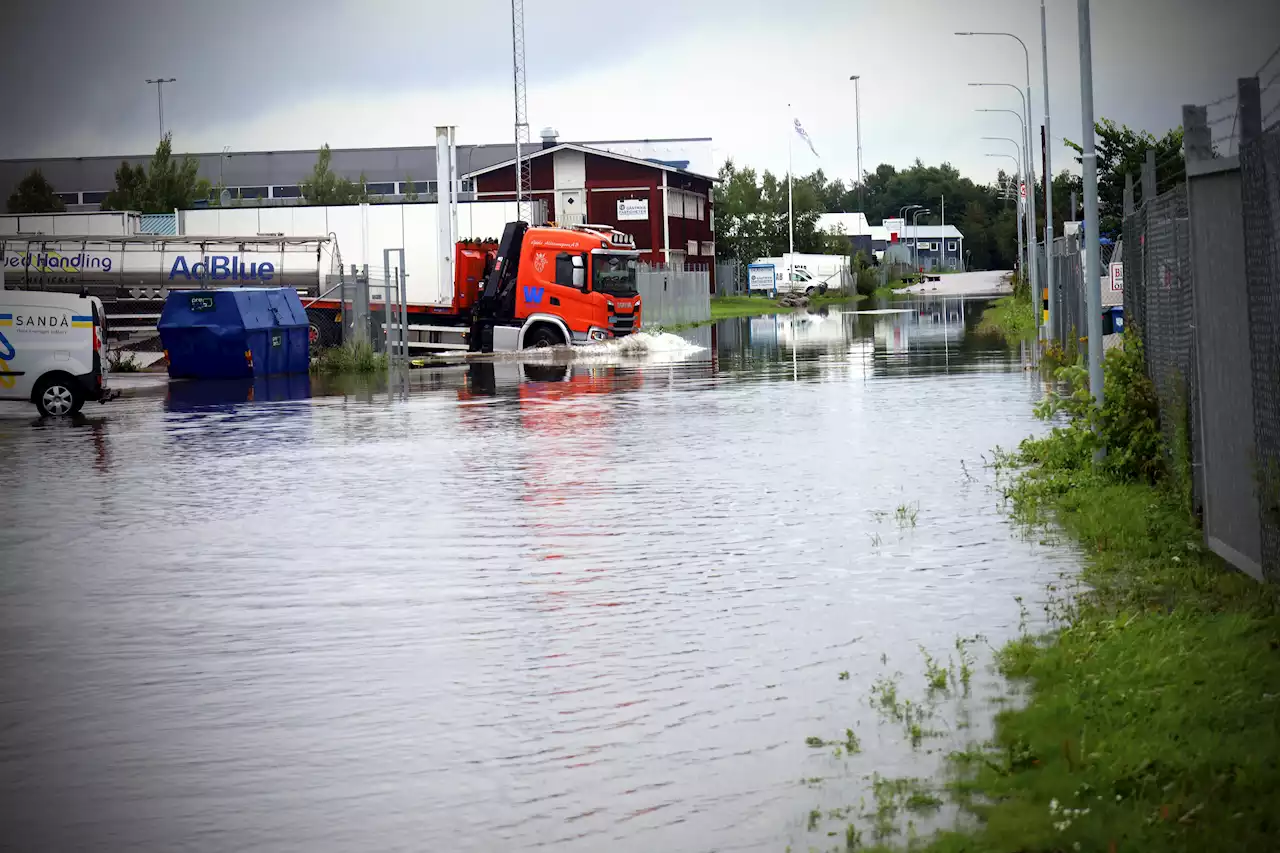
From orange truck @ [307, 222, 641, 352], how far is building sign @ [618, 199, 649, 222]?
1523 inches

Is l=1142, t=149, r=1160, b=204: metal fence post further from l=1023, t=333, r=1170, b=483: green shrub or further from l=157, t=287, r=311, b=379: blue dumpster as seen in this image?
l=157, t=287, r=311, b=379: blue dumpster

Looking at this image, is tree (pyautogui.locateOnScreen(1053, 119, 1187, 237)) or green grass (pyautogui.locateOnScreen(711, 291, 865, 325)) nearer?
tree (pyautogui.locateOnScreen(1053, 119, 1187, 237))

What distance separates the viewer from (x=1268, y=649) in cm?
755

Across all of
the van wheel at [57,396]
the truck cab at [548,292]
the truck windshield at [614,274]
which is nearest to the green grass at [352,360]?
the truck cab at [548,292]

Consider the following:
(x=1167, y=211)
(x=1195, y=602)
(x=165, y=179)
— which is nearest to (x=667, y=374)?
(x=1167, y=211)

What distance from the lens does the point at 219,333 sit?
3644 cm

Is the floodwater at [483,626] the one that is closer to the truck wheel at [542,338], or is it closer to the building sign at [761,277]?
the truck wheel at [542,338]

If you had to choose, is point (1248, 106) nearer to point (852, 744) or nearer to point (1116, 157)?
point (852, 744)

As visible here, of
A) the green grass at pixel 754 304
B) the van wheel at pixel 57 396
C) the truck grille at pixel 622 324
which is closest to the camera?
the van wheel at pixel 57 396

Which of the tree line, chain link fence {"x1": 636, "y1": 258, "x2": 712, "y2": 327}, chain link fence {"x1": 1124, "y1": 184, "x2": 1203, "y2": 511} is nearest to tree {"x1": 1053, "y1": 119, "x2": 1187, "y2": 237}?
the tree line

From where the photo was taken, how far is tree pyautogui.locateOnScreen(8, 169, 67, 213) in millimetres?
89875

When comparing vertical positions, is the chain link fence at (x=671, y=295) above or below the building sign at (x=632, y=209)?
below

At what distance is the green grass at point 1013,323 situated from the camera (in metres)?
45.6

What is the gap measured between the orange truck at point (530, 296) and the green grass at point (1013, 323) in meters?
10.5
